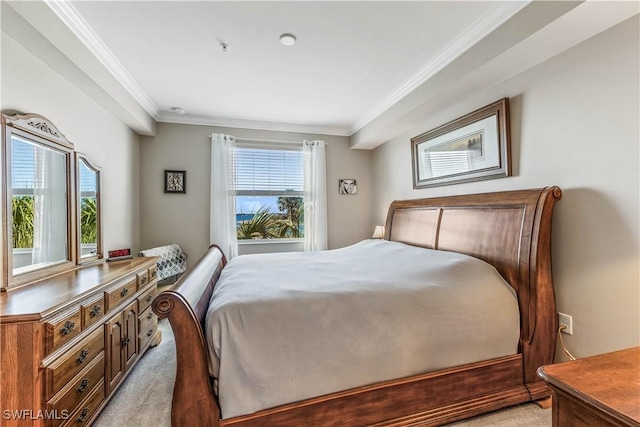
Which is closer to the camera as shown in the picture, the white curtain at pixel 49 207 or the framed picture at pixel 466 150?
the white curtain at pixel 49 207

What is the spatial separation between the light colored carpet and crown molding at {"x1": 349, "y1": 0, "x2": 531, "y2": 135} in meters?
2.45

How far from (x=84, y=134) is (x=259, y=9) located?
191cm

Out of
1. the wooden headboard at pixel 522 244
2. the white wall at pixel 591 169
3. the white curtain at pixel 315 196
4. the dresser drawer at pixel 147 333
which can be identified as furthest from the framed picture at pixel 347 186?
the dresser drawer at pixel 147 333

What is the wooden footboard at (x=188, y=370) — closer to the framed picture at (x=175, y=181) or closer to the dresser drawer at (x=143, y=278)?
the dresser drawer at (x=143, y=278)

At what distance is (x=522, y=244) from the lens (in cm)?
184

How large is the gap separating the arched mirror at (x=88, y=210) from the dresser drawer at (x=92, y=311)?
0.85 meters

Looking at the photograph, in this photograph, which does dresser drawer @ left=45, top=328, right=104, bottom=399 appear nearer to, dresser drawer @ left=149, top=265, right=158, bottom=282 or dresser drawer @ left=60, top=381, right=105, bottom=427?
dresser drawer @ left=60, top=381, right=105, bottom=427

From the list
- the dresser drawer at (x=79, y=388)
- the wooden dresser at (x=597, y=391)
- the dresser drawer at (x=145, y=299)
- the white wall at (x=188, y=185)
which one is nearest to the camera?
the wooden dresser at (x=597, y=391)

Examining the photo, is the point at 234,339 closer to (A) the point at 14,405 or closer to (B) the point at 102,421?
(A) the point at 14,405

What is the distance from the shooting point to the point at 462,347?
1627 mm

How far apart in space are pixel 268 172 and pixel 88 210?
2.28 meters

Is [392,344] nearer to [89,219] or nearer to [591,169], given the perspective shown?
[591,169]

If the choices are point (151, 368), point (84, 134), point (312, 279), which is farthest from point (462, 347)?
point (84, 134)

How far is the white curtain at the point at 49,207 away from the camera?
5.93ft
